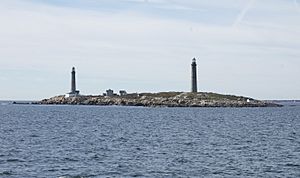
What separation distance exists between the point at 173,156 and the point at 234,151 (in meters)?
7.00

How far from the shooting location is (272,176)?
3700cm

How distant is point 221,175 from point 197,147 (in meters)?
18.0

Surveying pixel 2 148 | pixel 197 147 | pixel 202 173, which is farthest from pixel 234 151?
pixel 2 148

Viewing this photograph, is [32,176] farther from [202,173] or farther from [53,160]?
[202,173]

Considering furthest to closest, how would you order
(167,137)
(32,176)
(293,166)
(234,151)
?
(167,137), (234,151), (293,166), (32,176)

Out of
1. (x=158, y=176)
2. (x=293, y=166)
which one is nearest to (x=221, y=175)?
(x=158, y=176)

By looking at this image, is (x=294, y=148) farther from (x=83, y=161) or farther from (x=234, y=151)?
(x=83, y=161)

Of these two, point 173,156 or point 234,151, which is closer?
point 173,156

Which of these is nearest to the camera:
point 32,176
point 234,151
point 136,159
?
point 32,176

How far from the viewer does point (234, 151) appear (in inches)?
2013

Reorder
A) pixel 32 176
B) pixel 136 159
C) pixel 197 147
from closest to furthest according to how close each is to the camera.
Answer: pixel 32 176 < pixel 136 159 < pixel 197 147

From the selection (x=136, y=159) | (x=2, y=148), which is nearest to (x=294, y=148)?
(x=136, y=159)

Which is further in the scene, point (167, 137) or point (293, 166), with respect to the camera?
point (167, 137)

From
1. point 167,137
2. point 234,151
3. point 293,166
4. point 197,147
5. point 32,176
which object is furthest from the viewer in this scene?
point 167,137
